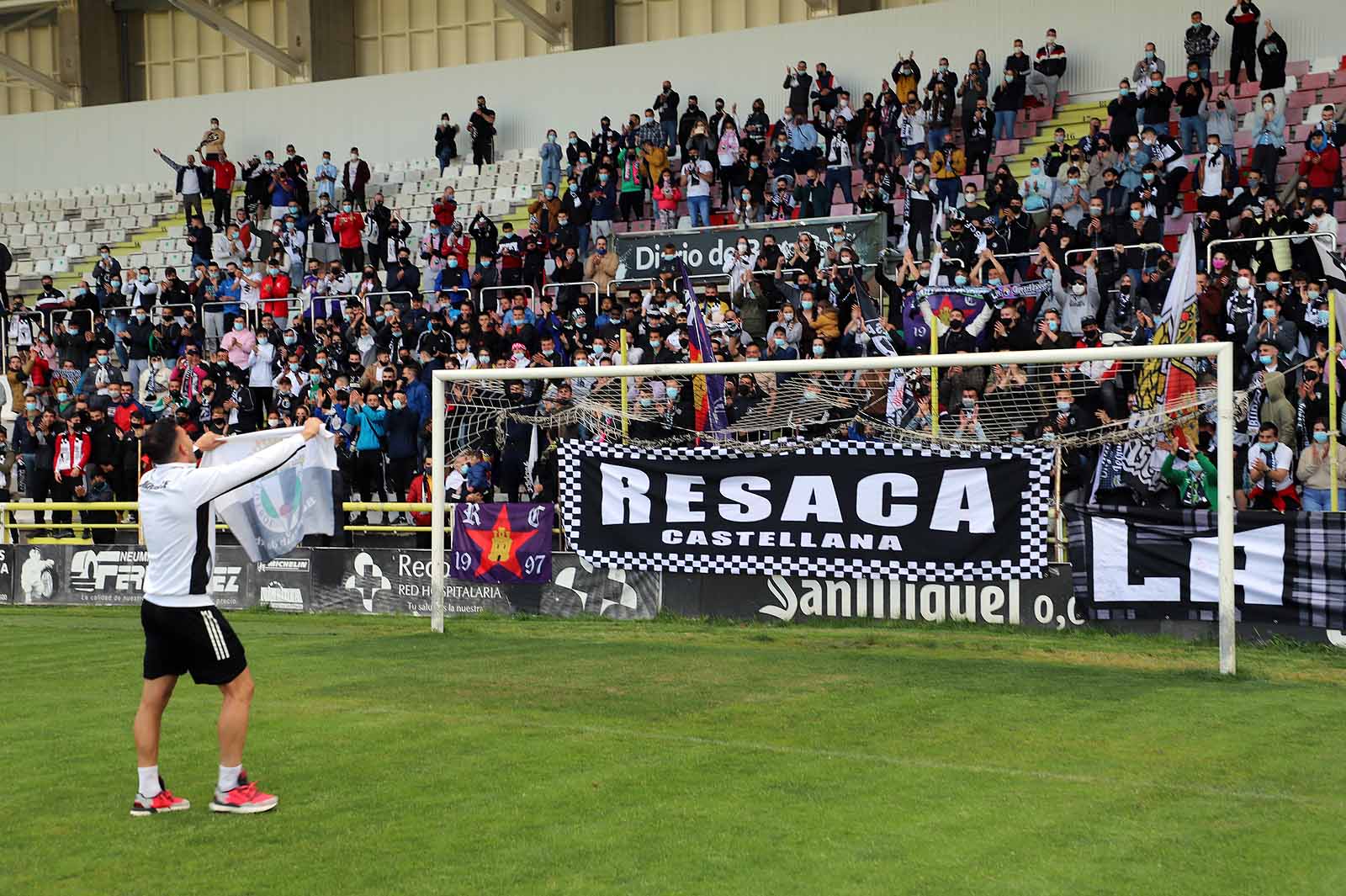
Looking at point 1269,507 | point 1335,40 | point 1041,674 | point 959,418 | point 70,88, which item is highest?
point 70,88

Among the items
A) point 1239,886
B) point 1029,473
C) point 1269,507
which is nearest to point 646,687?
point 1029,473

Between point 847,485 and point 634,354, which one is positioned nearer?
point 847,485

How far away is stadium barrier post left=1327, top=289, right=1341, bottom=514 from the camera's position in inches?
591

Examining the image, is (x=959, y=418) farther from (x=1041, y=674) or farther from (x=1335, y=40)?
(x=1335, y=40)

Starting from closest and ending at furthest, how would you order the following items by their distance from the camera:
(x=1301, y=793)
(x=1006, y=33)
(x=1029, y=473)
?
(x=1301, y=793) < (x=1029, y=473) < (x=1006, y=33)

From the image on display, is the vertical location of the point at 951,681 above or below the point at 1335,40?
below

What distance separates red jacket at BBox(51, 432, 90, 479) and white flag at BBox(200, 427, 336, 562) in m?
8.26

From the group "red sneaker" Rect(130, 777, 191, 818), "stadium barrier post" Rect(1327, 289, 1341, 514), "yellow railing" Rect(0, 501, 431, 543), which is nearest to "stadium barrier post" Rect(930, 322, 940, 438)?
"stadium barrier post" Rect(1327, 289, 1341, 514)

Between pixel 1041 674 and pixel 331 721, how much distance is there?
5.66 metres

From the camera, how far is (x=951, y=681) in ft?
38.5

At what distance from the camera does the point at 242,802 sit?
7.67 meters

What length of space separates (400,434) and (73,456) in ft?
19.0

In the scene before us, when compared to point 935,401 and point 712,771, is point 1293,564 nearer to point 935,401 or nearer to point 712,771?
point 935,401

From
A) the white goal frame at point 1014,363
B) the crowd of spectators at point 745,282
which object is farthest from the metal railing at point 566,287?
the white goal frame at point 1014,363
